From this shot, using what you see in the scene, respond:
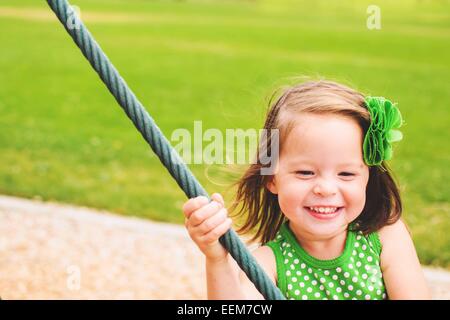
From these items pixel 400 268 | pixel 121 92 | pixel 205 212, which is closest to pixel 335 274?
pixel 400 268

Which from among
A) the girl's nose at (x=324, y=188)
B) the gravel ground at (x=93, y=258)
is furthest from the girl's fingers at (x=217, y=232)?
the gravel ground at (x=93, y=258)

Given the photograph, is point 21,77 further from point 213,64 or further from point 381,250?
point 381,250

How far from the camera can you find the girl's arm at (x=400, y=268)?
2633 millimetres

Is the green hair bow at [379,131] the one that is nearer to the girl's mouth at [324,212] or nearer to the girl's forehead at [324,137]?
the girl's forehead at [324,137]

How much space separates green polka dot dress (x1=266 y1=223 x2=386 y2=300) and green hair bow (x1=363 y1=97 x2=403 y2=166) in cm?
33

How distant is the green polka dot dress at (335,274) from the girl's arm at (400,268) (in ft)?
0.12

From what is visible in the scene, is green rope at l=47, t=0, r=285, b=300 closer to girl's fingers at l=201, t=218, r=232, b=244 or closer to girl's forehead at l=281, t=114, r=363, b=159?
girl's fingers at l=201, t=218, r=232, b=244

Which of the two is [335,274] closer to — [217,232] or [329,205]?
[329,205]

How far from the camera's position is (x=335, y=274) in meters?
2.67

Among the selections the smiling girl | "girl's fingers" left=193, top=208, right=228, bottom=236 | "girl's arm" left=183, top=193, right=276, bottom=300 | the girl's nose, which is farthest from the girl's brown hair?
"girl's fingers" left=193, top=208, right=228, bottom=236

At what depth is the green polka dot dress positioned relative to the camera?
2666 millimetres

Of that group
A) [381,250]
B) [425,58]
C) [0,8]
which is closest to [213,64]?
[425,58]
